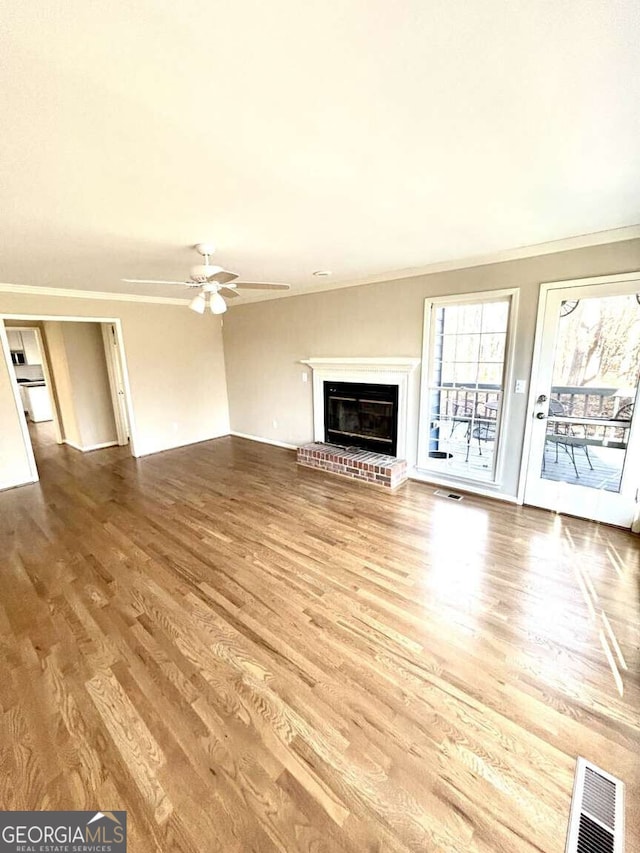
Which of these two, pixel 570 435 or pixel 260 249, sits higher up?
pixel 260 249

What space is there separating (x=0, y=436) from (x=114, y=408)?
191cm

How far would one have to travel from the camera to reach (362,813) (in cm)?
128

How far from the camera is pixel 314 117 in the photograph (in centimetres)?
141

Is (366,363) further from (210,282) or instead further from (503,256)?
(210,282)

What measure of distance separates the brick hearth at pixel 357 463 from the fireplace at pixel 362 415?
15 cm

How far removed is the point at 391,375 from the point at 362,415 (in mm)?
744

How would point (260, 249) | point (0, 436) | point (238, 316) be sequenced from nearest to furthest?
point (260, 249), point (0, 436), point (238, 316)

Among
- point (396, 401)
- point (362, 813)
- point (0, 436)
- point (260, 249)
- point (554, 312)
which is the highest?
point (260, 249)

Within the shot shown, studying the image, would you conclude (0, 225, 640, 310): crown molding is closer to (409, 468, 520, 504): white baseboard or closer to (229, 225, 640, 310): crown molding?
(229, 225, 640, 310): crown molding

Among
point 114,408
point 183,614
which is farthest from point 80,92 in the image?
point 114,408

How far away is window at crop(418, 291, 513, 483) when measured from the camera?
363 cm

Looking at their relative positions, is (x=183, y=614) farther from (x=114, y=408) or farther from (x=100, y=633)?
(x=114, y=408)

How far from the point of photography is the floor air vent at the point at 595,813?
1.19 meters

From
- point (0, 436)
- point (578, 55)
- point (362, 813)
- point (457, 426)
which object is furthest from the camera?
point (0, 436)
